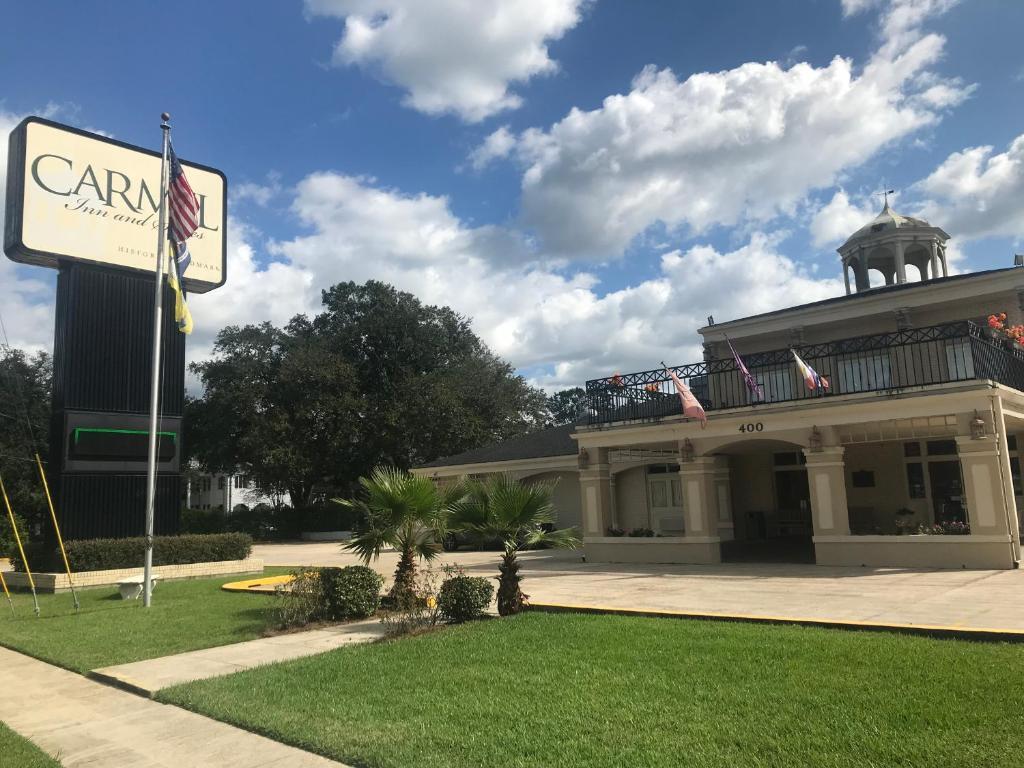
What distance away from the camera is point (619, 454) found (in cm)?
2508

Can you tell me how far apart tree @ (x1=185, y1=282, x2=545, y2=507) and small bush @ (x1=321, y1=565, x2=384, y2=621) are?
33.7m

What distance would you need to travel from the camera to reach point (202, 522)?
45.5 meters

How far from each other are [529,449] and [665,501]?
7710mm

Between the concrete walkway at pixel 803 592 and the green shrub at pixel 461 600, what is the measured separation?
5.00ft

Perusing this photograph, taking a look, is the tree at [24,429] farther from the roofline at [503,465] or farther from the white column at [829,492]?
the white column at [829,492]

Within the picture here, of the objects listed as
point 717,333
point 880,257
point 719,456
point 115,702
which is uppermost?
point 880,257

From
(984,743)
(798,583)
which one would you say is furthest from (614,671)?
(798,583)

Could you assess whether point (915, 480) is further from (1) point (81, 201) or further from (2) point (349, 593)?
(1) point (81, 201)

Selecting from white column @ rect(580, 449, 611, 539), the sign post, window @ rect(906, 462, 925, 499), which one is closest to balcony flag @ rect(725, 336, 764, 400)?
white column @ rect(580, 449, 611, 539)

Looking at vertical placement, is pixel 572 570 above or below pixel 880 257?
below

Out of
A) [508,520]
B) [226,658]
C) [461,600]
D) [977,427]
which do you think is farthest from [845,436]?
[226,658]

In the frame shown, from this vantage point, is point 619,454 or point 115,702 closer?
point 115,702

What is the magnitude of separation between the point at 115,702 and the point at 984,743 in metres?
7.71

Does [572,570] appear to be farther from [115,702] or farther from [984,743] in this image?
[984,743]
